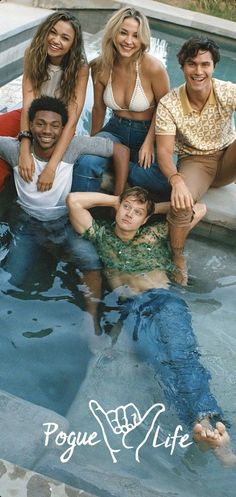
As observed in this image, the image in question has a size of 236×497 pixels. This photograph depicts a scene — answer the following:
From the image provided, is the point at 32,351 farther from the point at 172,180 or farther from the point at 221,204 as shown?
the point at 221,204

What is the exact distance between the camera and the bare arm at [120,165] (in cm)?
453

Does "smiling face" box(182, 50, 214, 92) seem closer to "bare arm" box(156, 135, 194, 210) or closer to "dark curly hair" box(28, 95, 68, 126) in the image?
"bare arm" box(156, 135, 194, 210)

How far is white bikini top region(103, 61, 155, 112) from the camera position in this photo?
4.48 metres

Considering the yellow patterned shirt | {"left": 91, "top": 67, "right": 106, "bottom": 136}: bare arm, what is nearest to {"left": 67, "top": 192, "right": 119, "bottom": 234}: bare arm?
the yellow patterned shirt

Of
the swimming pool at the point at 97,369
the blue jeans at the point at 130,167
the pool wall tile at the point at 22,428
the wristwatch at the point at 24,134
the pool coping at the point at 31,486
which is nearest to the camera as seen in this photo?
the pool coping at the point at 31,486

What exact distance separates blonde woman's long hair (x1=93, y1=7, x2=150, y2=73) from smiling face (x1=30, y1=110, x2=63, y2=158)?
0.60 meters

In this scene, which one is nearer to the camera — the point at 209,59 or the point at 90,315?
the point at 90,315

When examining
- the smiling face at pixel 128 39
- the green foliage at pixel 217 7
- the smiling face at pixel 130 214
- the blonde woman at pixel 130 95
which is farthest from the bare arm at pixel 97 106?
the green foliage at pixel 217 7

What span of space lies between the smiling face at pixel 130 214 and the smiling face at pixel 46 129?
0.73m

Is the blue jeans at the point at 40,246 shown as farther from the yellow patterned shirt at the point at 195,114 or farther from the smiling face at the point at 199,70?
the smiling face at the point at 199,70

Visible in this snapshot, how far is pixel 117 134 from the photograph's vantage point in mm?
4789

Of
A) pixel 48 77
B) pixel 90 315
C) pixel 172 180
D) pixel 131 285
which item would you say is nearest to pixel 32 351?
pixel 90 315

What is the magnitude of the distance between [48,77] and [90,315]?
6.36 ft

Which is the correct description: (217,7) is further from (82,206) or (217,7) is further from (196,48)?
(82,206)
